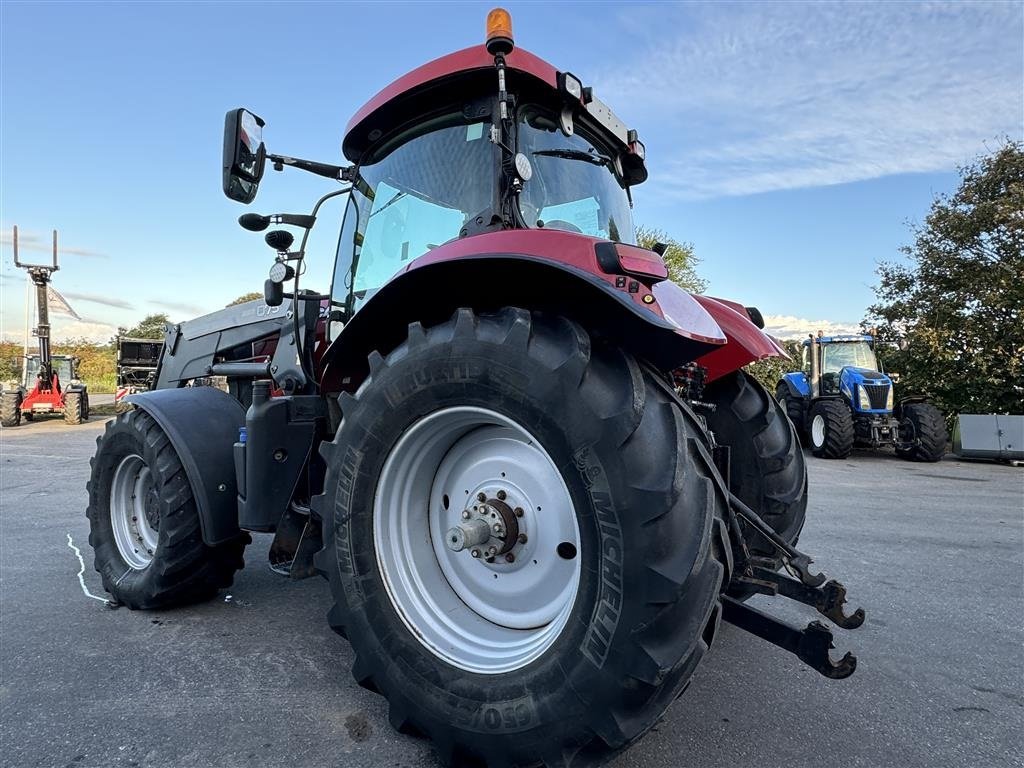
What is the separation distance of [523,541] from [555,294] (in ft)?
2.73

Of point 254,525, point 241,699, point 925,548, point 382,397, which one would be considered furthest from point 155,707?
point 925,548

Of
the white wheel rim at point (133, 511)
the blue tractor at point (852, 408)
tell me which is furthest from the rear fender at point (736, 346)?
the blue tractor at point (852, 408)

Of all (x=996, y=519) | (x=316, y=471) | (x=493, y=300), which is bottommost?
(x=996, y=519)

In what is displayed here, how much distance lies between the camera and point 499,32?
7.29 ft

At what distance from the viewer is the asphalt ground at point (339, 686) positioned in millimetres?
2072

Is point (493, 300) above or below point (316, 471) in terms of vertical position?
above

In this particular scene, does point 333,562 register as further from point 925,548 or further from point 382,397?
point 925,548

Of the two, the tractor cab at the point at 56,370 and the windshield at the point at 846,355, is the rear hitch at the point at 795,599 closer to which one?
the windshield at the point at 846,355

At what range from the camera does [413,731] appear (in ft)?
6.75

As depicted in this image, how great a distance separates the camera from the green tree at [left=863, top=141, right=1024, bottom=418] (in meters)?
13.5

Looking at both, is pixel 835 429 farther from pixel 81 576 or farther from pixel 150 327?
pixel 150 327

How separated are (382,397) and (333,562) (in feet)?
2.02

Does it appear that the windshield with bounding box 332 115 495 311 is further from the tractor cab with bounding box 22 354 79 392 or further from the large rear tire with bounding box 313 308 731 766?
the tractor cab with bounding box 22 354 79 392

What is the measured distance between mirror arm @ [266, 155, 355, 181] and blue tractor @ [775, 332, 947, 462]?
34.1 feet
